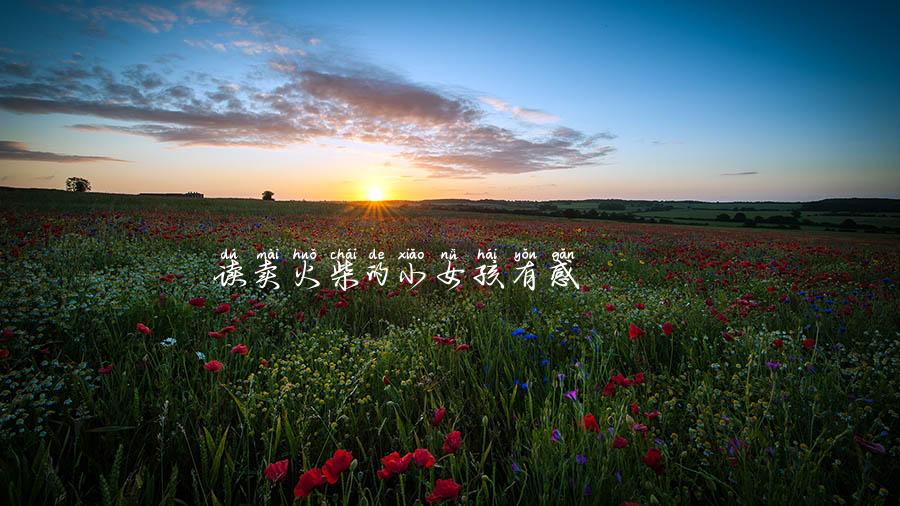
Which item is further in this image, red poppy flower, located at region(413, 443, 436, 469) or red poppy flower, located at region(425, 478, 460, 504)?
red poppy flower, located at region(413, 443, 436, 469)

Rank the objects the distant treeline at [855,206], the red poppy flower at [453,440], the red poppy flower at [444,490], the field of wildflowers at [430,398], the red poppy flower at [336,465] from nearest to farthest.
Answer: the red poppy flower at [444,490], the red poppy flower at [336,465], the red poppy flower at [453,440], the field of wildflowers at [430,398], the distant treeline at [855,206]

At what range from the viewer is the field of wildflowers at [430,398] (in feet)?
5.87

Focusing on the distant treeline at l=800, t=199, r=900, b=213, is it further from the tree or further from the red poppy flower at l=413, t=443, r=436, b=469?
the tree

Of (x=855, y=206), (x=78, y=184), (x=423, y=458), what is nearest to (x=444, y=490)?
Result: (x=423, y=458)

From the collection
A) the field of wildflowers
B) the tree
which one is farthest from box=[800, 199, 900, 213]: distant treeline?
the tree

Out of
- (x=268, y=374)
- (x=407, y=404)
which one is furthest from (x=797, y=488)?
(x=268, y=374)

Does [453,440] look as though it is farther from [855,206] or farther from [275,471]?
[855,206]

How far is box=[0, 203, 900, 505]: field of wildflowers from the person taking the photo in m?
1.79

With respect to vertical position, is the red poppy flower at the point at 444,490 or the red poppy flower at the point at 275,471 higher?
the red poppy flower at the point at 444,490

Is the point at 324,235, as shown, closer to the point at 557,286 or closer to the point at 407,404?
the point at 557,286

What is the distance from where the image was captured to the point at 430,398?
8.82ft

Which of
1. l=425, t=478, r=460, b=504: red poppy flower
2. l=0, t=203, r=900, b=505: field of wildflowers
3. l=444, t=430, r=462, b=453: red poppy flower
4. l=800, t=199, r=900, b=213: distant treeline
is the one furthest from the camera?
l=800, t=199, r=900, b=213: distant treeline

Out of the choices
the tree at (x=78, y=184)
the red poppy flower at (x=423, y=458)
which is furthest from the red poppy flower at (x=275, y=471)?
the tree at (x=78, y=184)

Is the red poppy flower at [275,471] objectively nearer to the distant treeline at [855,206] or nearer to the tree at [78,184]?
the distant treeline at [855,206]
